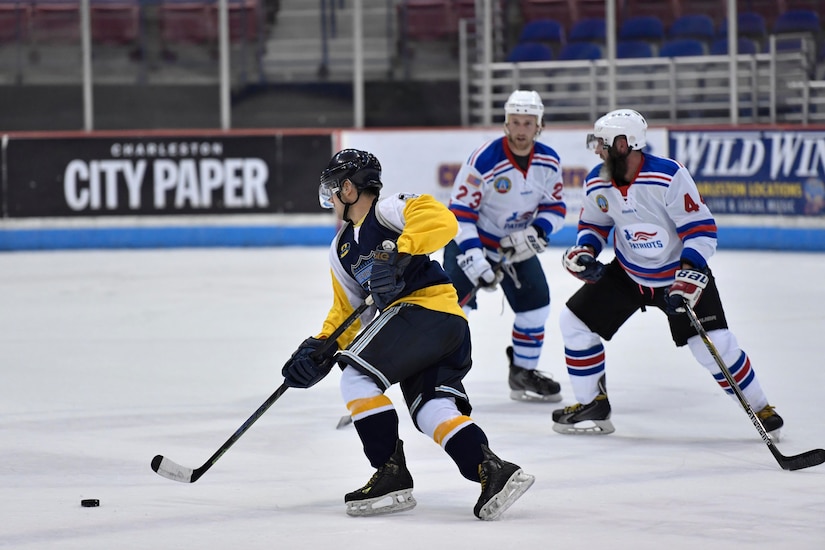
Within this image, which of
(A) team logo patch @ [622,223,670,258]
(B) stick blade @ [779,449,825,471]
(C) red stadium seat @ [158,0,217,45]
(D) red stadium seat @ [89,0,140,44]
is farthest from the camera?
(C) red stadium seat @ [158,0,217,45]

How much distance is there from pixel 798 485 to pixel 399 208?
138cm

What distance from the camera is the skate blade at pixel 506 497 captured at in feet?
10.8

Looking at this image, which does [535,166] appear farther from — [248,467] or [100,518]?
[100,518]

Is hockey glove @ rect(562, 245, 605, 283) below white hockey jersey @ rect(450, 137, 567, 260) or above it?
below

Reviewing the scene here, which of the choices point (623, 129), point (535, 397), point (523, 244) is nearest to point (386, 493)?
point (623, 129)

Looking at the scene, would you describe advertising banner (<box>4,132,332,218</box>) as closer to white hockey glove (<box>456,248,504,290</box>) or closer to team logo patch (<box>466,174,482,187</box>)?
team logo patch (<box>466,174,482,187</box>)

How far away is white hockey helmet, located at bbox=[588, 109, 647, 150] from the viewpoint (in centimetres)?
429

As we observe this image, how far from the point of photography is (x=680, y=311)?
13.7 feet

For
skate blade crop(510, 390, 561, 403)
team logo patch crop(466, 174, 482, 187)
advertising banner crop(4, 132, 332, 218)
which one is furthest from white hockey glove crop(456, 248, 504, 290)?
advertising banner crop(4, 132, 332, 218)

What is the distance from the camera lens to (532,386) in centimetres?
527

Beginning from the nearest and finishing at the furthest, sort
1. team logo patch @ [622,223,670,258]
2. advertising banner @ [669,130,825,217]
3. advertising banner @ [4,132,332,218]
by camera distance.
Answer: team logo patch @ [622,223,670,258] < advertising banner @ [669,130,825,217] < advertising banner @ [4,132,332,218]

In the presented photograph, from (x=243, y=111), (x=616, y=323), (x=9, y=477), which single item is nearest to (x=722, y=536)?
(x=616, y=323)

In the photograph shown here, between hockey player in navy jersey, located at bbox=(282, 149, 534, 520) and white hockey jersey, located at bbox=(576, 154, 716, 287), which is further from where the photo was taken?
white hockey jersey, located at bbox=(576, 154, 716, 287)

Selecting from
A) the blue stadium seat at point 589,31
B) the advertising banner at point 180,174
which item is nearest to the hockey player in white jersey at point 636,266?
the advertising banner at point 180,174
